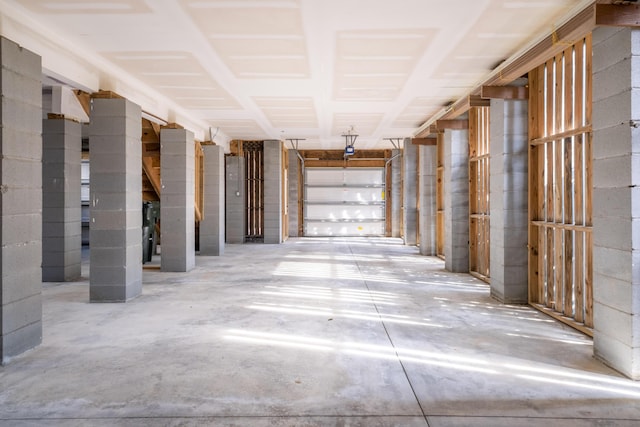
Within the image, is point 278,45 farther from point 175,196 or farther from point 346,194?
point 346,194

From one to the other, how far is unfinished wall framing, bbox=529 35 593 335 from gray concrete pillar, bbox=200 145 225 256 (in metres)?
7.74

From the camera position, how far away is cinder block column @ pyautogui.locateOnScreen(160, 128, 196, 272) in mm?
8328

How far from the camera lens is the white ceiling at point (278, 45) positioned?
13.5 ft

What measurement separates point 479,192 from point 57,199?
761 centimetres

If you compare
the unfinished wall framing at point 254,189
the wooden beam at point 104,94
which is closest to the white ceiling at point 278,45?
the wooden beam at point 104,94

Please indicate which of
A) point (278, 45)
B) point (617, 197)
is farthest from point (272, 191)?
point (617, 197)

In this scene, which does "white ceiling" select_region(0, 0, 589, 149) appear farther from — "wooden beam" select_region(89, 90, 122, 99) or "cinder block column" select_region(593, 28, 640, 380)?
"cinder block column" select_region(593, 28, 640, 380)

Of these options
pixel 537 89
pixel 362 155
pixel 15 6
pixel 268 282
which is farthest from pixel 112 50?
pixel 362 155

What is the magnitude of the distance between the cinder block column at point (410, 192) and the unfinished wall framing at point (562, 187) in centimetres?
696

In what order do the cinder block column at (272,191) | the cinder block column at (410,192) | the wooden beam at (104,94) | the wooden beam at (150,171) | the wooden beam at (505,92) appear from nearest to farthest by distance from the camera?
1. the wooden beam at (505,92)
2. the wooden beam at (104,94)
3. the wooden beam at (150,171)
4. the cinder block column at (410,192)
5. the cinder block column at (272,191)

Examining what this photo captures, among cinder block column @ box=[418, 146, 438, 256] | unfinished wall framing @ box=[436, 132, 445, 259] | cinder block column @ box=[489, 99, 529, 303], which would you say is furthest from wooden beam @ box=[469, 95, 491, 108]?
cinder block column @ box=[418, 146, 438, 256]

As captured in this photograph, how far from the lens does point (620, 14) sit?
10.3 feet

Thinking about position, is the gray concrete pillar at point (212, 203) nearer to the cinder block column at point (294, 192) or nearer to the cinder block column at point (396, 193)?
the cinder block column at point (294, 192)

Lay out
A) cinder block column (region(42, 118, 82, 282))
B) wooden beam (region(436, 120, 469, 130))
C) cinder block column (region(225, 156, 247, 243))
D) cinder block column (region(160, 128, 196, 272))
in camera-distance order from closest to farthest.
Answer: cinder block column (region(42, 118, 82, 282)) → wooden beam (region(436, 120, 469, 130)) → cinder block column (region(160, 128, 196, 272)) → cinder block column (region(225, 156, 247, 243))
